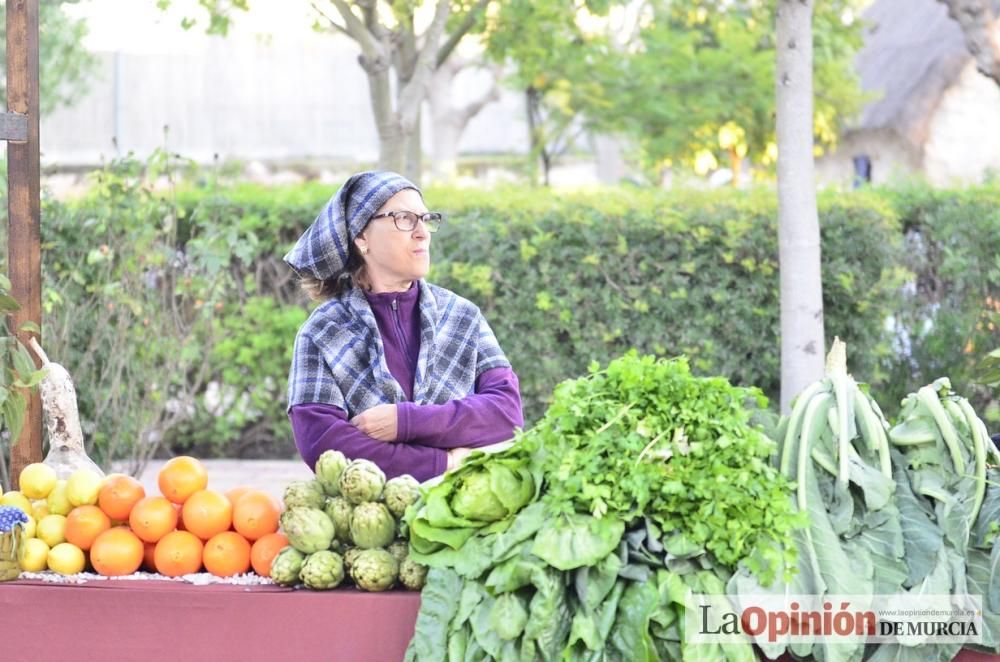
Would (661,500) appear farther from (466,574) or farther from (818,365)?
(818,365)

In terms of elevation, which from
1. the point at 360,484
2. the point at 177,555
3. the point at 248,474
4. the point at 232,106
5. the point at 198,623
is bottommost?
the point at 248,474

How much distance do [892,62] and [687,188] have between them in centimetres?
1638

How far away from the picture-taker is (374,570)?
2506mm

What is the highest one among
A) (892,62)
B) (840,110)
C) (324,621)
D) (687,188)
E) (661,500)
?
(892,62)

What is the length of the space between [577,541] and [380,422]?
116 cm

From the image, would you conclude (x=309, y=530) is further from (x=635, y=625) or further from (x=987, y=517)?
(x=987, y=517)

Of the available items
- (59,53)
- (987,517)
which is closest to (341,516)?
(987,517)

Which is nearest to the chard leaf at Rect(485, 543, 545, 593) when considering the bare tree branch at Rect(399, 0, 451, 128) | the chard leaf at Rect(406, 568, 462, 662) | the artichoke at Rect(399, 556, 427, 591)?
the chard leaf at Rect(406, 568, 462, 662)

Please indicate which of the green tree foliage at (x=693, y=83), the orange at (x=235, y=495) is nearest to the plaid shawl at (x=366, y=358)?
the orange at (x=235, y=495)

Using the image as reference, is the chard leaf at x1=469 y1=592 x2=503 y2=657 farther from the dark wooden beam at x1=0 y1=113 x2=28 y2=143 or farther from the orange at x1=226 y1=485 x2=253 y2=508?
the dark wooden beam at x1=0 y1=113 x2=28 y2=143

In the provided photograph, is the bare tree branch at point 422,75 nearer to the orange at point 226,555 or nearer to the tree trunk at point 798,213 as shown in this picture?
the tree trunk at point 798,213

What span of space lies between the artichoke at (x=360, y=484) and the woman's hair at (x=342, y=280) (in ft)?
3.36

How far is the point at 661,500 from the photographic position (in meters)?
2.27

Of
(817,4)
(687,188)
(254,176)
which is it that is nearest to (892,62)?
(254,176)
